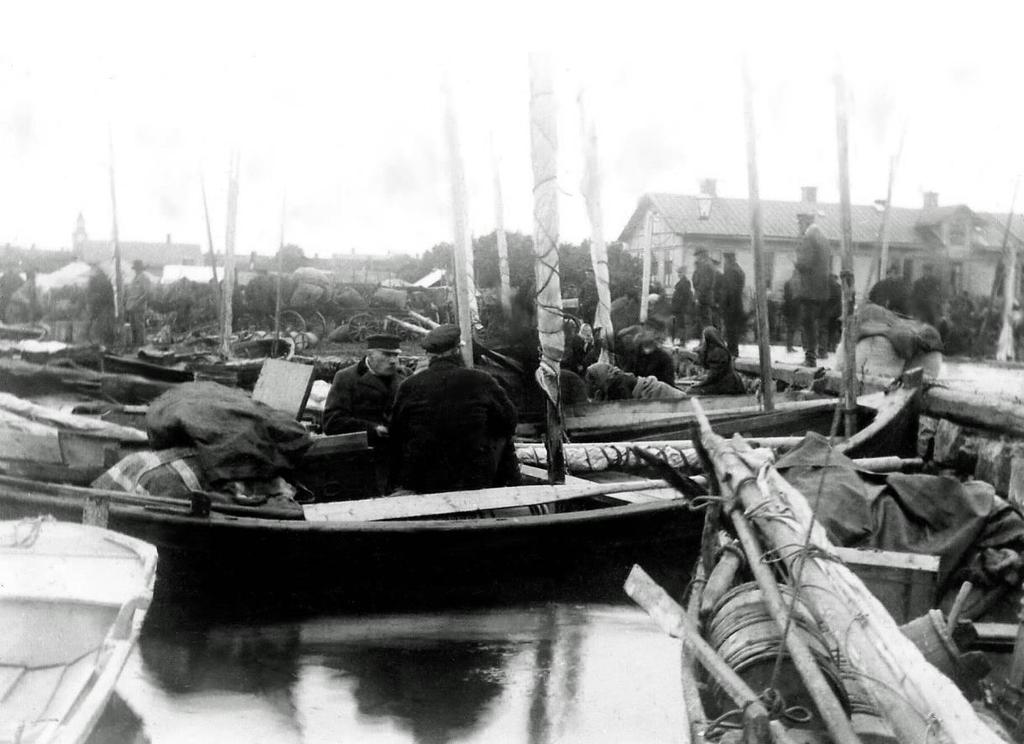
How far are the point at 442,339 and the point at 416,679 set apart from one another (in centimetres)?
213

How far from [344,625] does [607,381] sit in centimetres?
552

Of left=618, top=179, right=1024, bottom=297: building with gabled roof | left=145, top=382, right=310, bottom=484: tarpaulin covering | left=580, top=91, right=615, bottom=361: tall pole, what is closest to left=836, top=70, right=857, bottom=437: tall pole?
left=145, top=382, right=310, bottom=484: tarpaulin covering

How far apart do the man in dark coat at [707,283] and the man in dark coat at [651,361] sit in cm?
380

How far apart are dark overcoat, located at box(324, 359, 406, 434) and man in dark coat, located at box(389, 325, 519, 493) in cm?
82

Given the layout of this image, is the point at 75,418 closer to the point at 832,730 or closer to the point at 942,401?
the point at 832,730

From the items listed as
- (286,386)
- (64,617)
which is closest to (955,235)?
(286,386)

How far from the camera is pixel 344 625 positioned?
19.6 ft

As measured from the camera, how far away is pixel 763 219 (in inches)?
1080

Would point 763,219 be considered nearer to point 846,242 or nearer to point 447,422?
A: point 846,242

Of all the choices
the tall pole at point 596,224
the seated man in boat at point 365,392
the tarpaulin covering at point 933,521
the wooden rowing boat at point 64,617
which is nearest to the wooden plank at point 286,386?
the seated man in boat at point 365,392

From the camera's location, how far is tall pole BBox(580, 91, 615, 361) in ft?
49.8

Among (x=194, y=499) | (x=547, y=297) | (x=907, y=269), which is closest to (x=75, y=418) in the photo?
(x=194, y=499)

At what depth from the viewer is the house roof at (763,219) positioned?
80.9 ft

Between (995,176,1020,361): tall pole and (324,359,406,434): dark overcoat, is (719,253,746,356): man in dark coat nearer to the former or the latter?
(995,176,1020,361): tall pole
